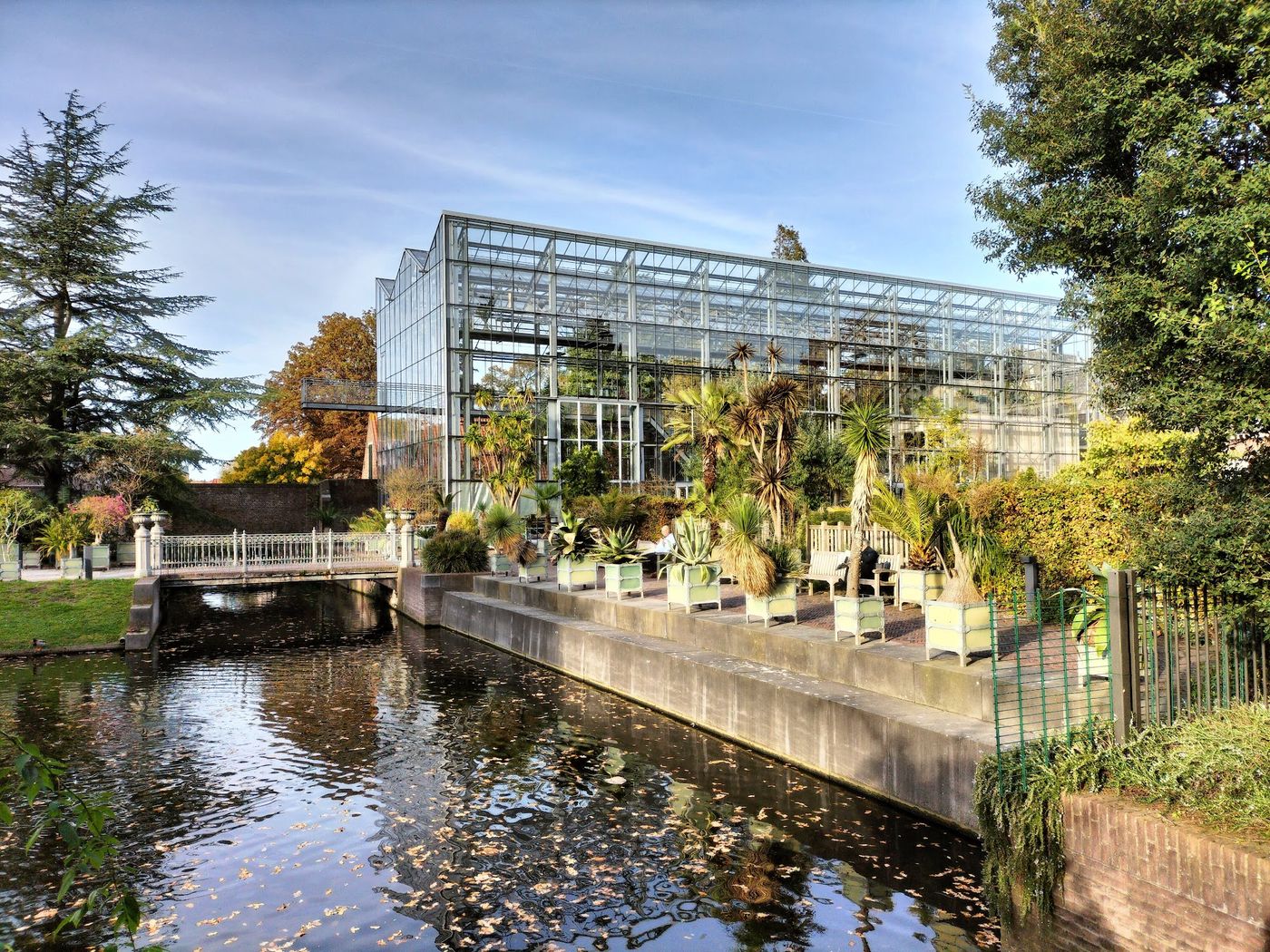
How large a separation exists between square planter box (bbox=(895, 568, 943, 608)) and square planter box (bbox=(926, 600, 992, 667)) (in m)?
2.90

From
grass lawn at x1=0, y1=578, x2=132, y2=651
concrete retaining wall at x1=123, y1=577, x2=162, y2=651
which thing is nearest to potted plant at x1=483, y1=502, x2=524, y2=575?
concrete retaining wall at x1=123, y1=577, x2=162, y2=651

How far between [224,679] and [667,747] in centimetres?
847

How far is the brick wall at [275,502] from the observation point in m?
34.2

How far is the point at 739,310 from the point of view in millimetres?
34281

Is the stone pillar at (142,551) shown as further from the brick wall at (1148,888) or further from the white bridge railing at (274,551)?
the brick wall at (1148,888)

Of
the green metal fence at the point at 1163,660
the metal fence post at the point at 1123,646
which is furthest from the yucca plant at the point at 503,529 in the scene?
the metal fence post at the point at 1123,646

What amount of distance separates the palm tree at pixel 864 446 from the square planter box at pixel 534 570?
29.3ft

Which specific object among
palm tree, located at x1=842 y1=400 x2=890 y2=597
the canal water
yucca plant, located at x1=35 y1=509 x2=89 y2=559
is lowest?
the canal water

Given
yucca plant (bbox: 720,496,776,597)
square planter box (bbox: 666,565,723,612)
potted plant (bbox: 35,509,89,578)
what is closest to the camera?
yucca plant (bbox: 720,496,776,597)

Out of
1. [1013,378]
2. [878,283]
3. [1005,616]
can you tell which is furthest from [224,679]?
[1013,378]

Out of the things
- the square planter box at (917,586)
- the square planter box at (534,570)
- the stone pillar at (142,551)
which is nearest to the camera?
the square planter box at (917,586)

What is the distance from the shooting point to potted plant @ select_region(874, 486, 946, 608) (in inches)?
460

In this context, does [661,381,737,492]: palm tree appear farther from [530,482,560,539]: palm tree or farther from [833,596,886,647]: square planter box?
[833,596,886,647]: square planter box

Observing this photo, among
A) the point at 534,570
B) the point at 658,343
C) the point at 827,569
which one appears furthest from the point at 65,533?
the point at 827,569
